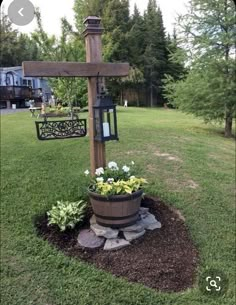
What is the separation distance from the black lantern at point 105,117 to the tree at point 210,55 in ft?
19.2

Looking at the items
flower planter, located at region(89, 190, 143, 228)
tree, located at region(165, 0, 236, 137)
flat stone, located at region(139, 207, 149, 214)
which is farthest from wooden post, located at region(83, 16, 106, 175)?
tree, located at region(165, 0, 236, 137)

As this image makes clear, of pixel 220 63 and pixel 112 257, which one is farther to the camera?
A: pixel 220 63

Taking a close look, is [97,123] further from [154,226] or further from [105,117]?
[154,226]

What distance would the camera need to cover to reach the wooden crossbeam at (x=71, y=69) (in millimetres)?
2529

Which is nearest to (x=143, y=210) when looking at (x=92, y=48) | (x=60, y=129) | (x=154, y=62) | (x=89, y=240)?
(x=89, y=240)

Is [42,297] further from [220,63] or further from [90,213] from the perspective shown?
[220,63]

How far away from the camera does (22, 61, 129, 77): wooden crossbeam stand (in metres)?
2.53

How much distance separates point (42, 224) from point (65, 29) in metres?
2.23

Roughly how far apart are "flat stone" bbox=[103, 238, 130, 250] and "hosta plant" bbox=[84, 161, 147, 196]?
393mm

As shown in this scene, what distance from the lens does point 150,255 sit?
8.25 ft

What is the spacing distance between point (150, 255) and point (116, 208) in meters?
0.46

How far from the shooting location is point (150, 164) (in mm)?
4469

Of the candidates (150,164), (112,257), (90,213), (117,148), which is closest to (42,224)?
(90,213)

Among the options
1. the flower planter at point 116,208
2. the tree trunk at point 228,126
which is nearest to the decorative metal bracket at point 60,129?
the flower planter at point 116,208
